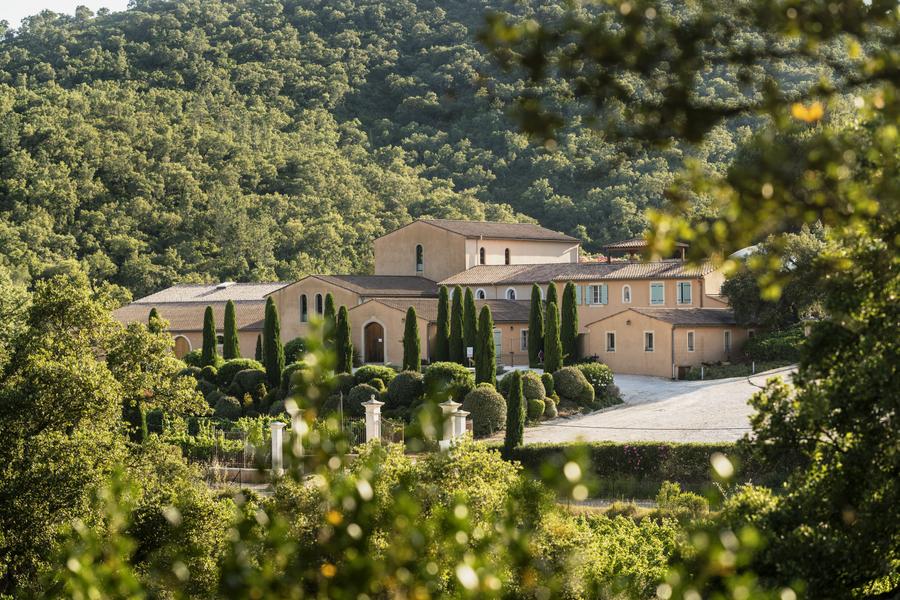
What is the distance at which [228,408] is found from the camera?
38.9m

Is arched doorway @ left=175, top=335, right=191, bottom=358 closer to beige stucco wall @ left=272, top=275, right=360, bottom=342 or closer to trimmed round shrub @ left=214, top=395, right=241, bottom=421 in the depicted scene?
beige stucco wall @ left=272, top=275, right=360, bottom=342

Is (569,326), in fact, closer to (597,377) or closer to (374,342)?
(597,377)

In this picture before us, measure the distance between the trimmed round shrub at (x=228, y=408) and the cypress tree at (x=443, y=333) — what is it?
8435mm

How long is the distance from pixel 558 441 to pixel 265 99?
74.3 meters

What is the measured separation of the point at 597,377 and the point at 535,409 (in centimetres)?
438

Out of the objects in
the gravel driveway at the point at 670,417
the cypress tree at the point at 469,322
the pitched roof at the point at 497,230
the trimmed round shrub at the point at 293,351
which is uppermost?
the pitched roof at the point at 497,230

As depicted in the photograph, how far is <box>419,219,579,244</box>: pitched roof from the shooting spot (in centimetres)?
5494

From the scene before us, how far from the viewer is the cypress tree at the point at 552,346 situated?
41438 millimetres

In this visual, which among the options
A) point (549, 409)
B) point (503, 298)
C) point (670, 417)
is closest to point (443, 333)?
point (503, 298)

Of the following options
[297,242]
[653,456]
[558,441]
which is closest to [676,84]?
[653,456]

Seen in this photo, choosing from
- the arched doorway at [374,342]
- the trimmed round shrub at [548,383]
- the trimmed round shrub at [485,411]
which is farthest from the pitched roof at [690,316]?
the trimmed round shrub at [485,411]

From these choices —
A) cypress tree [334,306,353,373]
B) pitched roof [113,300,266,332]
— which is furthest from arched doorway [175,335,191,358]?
cypress tree [334,306,353,373]

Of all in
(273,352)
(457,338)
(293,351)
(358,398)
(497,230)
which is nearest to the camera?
(358,398)

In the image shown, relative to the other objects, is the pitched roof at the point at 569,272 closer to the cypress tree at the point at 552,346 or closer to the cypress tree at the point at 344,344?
the cypress tree at the point at 552,346
